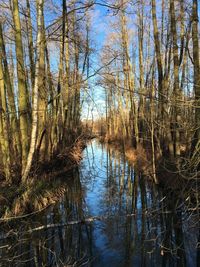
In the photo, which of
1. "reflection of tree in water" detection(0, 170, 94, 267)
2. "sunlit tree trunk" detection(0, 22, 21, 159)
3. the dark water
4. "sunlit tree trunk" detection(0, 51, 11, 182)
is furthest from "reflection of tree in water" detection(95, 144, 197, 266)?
"sunlit tree trunk" detection(0, 22, 21, 159)

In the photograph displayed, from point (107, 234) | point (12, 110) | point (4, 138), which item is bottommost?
point (107, 234)

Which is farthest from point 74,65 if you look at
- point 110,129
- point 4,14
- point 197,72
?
point 110,129

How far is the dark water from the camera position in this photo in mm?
6102

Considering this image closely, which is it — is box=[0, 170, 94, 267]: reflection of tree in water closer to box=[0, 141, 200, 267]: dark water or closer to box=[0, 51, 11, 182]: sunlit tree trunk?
box=[0, 141, 200, 267]: dark water

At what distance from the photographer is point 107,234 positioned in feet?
24.1

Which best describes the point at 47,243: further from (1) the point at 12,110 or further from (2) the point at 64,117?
(2) the point at 64,117

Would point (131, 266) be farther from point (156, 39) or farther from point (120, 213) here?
point (156, 39)

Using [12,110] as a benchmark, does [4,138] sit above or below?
below

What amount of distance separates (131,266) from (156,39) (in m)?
8.80

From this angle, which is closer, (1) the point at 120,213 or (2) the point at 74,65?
(1) the point at 120,213

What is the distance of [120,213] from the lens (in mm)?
8945

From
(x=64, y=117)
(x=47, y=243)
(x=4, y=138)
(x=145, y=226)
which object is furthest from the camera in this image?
(x=64, y=117)

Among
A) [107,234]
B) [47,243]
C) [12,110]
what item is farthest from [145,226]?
[12,110]

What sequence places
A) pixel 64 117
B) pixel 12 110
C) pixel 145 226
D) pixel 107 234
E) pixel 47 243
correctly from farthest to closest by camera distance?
pixel 64 117 < pixel 12 110 < pixel 145 226 < pixel 107 234 < pixel 47 243
